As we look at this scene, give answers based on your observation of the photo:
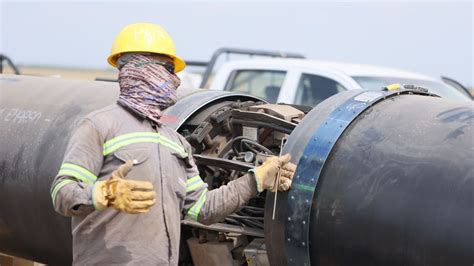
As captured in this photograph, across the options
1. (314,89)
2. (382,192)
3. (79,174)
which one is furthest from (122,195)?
(314,89)

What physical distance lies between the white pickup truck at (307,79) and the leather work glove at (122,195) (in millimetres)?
4139

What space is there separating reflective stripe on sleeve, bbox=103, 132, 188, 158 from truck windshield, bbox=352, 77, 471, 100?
12.7ft

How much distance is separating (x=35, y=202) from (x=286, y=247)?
1473 millimetres

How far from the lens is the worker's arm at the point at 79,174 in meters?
2.59

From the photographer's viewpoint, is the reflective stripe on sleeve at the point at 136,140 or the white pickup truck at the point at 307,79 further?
the white pickup truck at the point at 307,79

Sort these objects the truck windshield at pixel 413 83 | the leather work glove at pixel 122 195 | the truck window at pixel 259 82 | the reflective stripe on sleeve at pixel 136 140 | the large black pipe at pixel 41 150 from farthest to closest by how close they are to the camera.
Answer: the truck window at pixel 259 82 < the truck windshield at pixel 413 83 < the large black pipe at pixel 41 150 < the reflective stripe on sleeve at pixel 136 140 < the leather work glove at pixel 122 195

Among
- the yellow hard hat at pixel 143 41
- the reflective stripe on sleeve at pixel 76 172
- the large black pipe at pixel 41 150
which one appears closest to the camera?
the reflective stripe on sleeve at pixel 76 172

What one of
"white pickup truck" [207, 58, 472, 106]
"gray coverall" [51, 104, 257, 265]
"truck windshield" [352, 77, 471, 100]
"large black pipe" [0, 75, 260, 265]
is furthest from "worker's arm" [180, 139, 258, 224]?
"truck windshield" [352, 77, 471, 100]

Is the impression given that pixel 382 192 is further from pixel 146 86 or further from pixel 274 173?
pixel 146 86

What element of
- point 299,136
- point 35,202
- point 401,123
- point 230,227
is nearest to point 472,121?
point 401,123

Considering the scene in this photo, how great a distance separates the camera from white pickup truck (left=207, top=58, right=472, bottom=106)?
21.9 feet

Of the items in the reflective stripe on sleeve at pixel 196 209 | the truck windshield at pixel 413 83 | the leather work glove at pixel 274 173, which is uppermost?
the leather work glove at pixel 274 173

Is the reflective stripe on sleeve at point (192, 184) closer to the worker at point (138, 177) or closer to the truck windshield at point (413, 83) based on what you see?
the worker at point (138, 177)

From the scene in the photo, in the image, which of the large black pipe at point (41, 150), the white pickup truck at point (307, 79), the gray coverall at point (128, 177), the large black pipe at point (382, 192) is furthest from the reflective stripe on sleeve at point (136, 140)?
the white pickup truck at point (307, 79)
